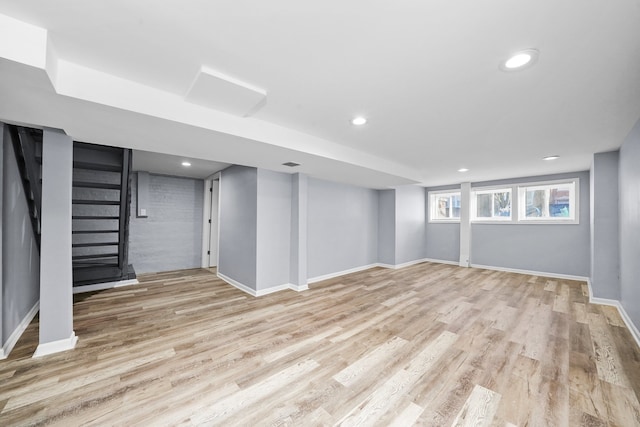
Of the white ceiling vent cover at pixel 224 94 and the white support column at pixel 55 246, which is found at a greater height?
the white ceiling vent cover at pixel 224 94

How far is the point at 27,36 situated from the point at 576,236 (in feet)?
26.4

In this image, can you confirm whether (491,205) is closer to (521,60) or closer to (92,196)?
(521,60)

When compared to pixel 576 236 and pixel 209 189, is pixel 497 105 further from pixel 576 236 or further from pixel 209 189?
pixel 209 189

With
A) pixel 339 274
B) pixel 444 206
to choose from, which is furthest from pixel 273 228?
pixel 444 206

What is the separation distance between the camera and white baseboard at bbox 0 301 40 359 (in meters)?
2.23

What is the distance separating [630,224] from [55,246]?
6146 mm

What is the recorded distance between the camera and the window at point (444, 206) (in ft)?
23.2

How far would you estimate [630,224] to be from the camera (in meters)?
2.78

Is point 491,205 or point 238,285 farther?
point 491,205

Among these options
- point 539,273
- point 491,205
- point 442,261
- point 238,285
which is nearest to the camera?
point 238,285

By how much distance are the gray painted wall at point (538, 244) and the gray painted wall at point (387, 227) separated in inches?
85.8

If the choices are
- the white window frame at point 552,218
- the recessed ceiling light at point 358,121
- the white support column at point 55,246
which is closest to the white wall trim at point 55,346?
the white support column at point 55,246

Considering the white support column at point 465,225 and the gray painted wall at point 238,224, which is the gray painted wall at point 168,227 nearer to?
the gray painted wall at point 238,224

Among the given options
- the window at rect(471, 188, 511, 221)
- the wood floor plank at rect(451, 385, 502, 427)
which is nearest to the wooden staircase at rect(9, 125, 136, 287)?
the wood floor plank at rect(451, 385, 502, 427)
